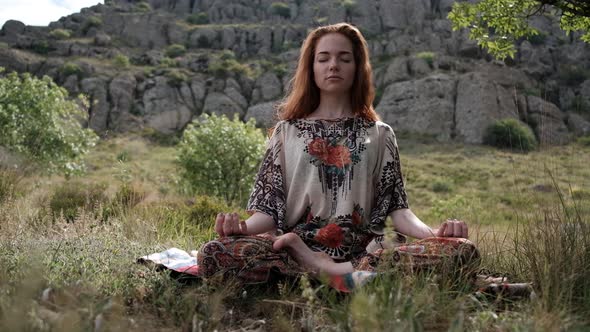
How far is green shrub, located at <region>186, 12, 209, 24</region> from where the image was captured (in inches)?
3684

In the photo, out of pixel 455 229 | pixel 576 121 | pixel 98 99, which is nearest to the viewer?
pixel 455 229

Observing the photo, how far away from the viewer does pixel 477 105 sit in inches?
2010

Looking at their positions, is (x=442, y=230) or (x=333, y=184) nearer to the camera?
(x=442, y=230)

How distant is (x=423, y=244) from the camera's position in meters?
3.20

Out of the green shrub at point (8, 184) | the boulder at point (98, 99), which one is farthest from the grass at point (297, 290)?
the boulder at point (98, 99)

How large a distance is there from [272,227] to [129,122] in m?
55.9

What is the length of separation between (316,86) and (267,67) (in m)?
67.6

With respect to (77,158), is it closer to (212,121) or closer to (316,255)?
(212,121)

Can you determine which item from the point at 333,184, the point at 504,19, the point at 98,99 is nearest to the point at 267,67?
the point at 98,99

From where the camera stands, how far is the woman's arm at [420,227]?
10.6 ft

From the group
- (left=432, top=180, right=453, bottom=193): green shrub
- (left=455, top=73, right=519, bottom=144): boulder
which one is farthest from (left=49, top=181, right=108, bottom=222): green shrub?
(left=455, top=73, right=519, bottom=144): boulder

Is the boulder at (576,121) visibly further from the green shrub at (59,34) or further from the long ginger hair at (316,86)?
the green shrub at (59,34)

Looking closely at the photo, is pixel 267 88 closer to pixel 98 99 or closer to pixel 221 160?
pixel 98 99

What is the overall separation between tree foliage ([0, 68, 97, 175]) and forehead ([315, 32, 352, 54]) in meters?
14.5
